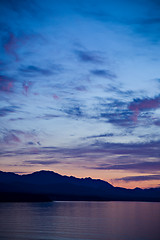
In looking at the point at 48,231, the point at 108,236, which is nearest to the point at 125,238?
the point at 108,236

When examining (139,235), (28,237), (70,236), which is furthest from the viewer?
(139,235)

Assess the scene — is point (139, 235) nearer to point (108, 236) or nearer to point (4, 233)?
point (108, 236)

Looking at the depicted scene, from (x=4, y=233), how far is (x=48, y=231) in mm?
7623

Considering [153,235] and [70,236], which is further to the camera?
[153,235]

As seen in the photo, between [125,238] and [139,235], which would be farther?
[139,235]

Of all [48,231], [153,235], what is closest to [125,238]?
[153,235]

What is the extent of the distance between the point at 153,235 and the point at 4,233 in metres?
23.2

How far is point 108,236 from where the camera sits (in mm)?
45125

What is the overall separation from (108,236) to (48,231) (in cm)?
967

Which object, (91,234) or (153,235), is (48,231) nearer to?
(91,234)

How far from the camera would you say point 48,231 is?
156ft

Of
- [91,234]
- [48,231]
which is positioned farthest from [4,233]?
[91,234]

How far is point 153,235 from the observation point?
47.6 meters

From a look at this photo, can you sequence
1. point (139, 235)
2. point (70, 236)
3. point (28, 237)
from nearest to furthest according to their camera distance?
point (28, 237) → point (70, 236) → point (139, 235)
